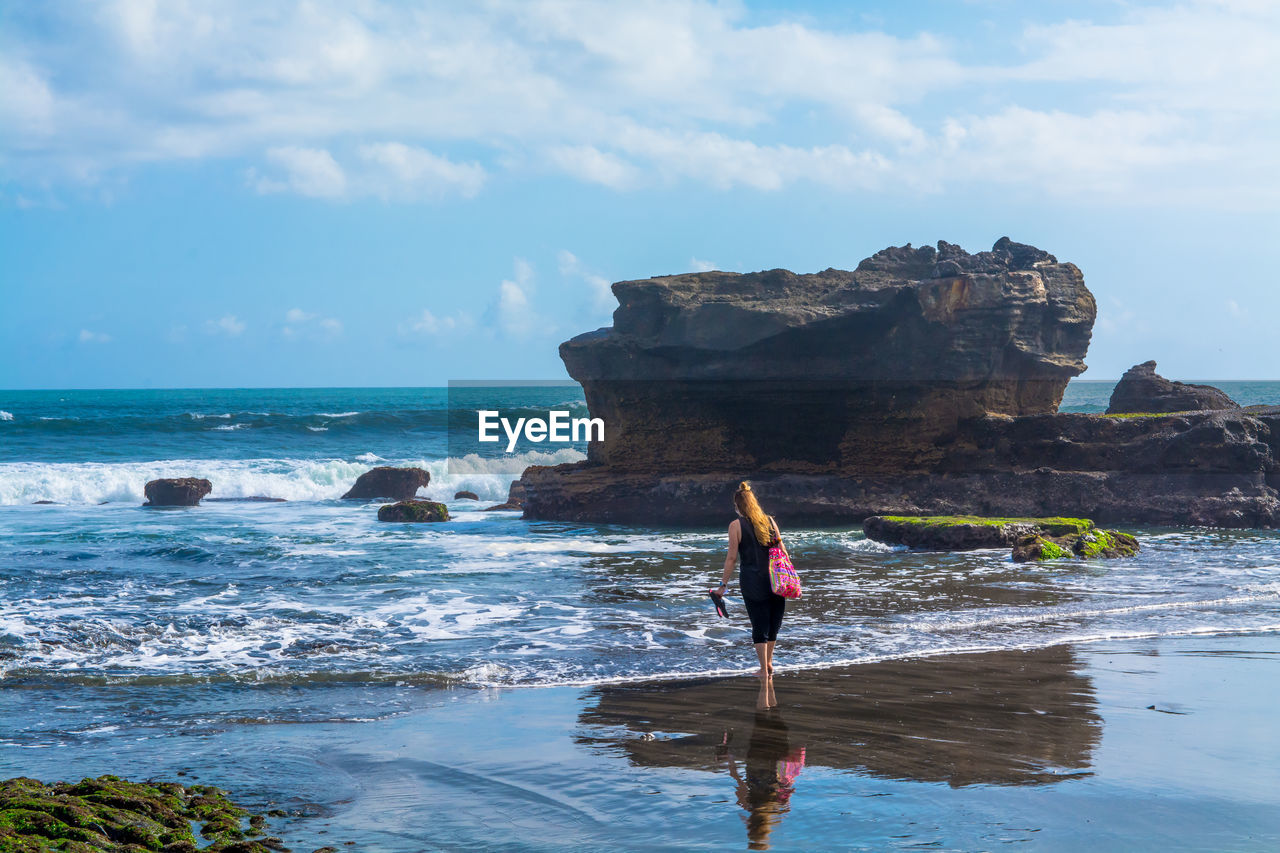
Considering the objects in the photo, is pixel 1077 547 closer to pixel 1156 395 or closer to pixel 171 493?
pixel 1156 395

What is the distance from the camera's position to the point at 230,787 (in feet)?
18.5

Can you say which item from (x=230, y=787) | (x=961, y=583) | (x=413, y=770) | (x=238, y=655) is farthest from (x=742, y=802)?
(x=961, y=583)

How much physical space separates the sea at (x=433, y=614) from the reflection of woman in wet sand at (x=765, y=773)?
4.15 feet

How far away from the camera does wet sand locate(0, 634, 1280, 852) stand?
4887 mm

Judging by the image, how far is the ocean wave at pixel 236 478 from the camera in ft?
104

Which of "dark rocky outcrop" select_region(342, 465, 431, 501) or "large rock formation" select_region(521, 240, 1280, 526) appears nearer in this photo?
"large rock formation" select_region(521, 240, 1280, 526)

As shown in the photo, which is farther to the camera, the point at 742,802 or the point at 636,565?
the point at 636,565

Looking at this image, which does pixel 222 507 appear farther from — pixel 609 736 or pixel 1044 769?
pixel 1044 769

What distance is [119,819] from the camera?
4.60m

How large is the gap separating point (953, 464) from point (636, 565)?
8.42 meters

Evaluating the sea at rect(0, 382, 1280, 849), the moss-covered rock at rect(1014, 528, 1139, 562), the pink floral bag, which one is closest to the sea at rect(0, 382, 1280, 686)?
the sea at rect(0, 382, 1280, 849)

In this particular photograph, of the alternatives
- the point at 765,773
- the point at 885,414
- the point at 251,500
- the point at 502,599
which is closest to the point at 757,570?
the point at 765,773

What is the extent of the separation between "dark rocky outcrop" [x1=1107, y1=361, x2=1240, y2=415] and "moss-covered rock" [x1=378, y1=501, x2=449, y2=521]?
15.0 m

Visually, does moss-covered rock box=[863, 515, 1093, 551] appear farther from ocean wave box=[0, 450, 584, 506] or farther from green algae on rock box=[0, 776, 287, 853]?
ocean wave box=[0, 450, 584, 506]
